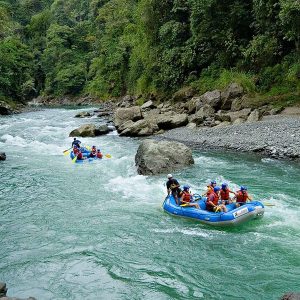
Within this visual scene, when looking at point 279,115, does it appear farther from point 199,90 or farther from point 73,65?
point 73,65

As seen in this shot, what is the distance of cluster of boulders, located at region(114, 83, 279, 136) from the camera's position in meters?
22.5

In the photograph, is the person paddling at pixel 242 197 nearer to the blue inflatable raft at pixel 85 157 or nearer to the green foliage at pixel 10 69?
the blue inflatable raft at pixel 85 157

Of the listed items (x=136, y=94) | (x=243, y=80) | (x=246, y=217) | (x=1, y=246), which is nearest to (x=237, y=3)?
(x=243, y=80)

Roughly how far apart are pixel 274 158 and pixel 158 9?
20.0m

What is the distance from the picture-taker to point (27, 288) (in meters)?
7.65

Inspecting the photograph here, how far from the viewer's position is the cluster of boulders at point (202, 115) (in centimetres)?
2250

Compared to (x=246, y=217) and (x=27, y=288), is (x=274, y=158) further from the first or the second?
(x=27, y=288)

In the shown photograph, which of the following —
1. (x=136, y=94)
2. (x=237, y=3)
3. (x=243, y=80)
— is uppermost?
(x=237, y=3)

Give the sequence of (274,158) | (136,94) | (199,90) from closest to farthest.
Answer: (274,158)
(199,90)
(136,94)

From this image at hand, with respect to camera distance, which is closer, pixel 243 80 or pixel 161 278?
pixel 161 278

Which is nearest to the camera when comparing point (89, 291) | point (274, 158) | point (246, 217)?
point (89, 291)

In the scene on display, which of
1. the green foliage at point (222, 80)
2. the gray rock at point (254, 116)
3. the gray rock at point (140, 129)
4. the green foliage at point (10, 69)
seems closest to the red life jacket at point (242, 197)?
the gray rock at point (254, 116)

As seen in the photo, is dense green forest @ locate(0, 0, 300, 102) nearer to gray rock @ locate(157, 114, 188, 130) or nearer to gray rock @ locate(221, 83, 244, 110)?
gray rock @ locate(221, 83, 244, 110)

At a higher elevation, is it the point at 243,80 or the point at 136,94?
the point at 243,80
